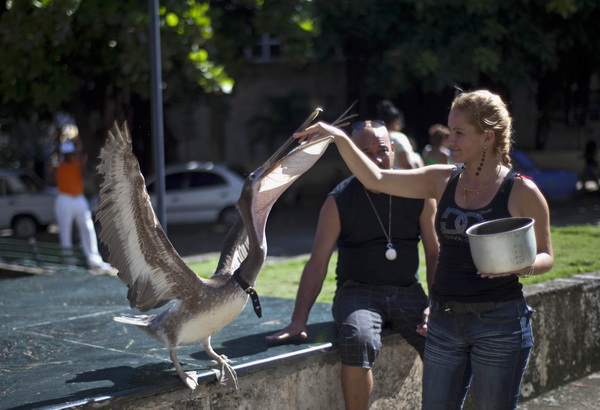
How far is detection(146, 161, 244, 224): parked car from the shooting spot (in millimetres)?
19266

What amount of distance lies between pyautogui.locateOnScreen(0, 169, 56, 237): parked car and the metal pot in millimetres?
17580

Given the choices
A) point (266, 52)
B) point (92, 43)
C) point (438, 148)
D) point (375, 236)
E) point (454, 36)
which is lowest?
point (375, 236)

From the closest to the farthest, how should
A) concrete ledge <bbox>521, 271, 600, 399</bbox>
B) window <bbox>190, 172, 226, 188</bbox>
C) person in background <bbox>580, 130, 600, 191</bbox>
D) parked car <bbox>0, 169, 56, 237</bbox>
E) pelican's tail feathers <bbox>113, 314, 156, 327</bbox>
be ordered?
1. pelican's tail feathers <bbox>113, 314, 156, 327</bbox>
2. concrete ledge <bbox>521, 271, 600, 399</bbox>
3. window <bbox>190, 172, 226, 188</bbox>
4. parked car <bbox>0, 169, 56, 237</bbox>
5. person in background <bbox>580, 130, 600, 191</bbox>

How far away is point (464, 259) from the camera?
388cm

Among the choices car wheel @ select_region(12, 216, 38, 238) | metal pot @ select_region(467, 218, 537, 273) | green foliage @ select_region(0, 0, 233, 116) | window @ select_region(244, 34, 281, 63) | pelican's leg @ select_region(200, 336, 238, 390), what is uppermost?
window @ select_region(244, 34, 281, 63)

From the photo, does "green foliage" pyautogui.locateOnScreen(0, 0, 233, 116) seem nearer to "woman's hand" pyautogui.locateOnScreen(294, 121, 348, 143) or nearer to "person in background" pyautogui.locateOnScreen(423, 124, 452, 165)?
"person in background" pyautogui.locateOnScreen(423, 124, 452, 165)

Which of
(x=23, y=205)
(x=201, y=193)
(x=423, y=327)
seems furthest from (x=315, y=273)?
(x=23, y=205)

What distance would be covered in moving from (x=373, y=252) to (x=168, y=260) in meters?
1.62

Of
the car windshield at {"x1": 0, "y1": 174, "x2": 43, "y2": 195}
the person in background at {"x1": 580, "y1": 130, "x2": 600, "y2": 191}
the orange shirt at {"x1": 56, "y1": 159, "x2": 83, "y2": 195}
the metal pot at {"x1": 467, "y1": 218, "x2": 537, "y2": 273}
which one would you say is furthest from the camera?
the person in background at {"x1": 580, "y1": 130, "x2": 600, "y2": 191}

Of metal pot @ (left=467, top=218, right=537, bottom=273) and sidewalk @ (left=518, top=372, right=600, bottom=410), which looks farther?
sidewalk @ (left=518, top=372, right=600, bottom=410)

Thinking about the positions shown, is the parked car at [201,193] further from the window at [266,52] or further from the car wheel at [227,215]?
the window at [266,52]

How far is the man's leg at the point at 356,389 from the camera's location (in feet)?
15.2

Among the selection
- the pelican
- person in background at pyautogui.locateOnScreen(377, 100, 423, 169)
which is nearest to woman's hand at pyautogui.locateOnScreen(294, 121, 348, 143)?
the pelican

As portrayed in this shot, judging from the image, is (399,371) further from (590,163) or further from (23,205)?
(590,163)
